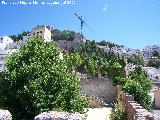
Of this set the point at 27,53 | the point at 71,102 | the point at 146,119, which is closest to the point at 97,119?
the point at 71,102

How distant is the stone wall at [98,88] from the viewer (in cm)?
4972

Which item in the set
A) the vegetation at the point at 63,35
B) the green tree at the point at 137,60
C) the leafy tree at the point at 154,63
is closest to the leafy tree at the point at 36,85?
the green tree at the point at 137,60

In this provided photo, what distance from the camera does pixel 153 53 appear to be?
170375 mm

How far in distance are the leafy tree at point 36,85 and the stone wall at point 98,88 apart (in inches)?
1014

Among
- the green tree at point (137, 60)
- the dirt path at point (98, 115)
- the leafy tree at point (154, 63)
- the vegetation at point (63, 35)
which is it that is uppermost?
the vegetation at point (63, 35)

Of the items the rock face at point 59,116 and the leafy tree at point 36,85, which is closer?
the rock face at point 59,116

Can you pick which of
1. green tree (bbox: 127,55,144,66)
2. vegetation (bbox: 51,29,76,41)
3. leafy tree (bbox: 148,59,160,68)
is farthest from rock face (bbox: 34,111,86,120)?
vegetation (bbox: 51,29,76,41)

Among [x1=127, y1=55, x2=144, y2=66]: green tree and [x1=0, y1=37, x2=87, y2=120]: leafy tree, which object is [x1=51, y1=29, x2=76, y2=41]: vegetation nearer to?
[x1=127, y1=55, x2=144, y2=66]: green tree

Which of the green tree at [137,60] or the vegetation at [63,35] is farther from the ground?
the vegetation at [63,35]

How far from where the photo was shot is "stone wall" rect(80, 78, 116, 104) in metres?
49.7

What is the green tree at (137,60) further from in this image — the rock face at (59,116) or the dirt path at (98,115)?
the rock face at (59,116)

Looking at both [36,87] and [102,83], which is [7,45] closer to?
[102,83]

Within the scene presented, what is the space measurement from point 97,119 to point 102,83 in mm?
20737

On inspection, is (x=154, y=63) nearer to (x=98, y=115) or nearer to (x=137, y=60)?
(x=137, y=60)
